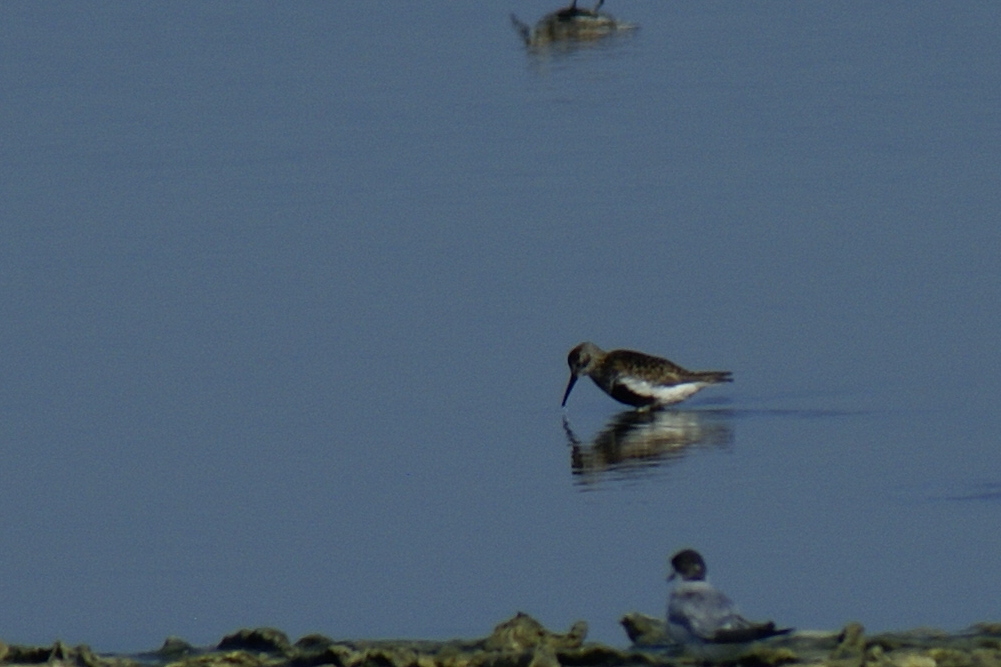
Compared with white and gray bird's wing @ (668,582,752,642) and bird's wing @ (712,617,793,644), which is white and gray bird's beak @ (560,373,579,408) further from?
bird's wing @ (712,617,793,644)

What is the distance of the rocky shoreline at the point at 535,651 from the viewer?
30.7 ft

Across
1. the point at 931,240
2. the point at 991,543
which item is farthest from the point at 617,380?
the point at 991,543

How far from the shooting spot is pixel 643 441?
15.1m

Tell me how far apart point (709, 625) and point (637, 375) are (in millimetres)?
6428

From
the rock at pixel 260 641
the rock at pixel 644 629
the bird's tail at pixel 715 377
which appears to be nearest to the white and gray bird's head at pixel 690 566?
the rock at pixel 644 629

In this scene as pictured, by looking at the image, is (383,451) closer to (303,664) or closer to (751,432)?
(751,432)

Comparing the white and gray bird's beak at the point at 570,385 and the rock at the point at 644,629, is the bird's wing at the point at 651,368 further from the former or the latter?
the rock at the point at 644,629

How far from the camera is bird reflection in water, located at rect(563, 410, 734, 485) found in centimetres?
1417

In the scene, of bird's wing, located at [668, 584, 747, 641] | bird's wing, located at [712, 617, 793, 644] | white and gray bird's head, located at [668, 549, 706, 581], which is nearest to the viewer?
bird's wing, located at [712, 617, 793, 644]

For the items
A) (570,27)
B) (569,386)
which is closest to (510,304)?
(569,386)

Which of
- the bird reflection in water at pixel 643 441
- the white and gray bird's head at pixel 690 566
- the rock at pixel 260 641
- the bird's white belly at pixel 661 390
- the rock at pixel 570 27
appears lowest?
the rock at pixel 260 641

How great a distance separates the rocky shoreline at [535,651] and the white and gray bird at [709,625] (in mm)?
74

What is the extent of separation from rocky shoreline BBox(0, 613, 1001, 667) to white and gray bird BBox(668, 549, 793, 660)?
7 centimetres

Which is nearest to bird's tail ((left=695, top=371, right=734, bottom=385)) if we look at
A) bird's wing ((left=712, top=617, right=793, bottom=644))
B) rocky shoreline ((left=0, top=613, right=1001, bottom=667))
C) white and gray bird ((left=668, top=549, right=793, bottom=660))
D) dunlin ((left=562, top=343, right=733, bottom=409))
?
dunlin ((left=562, top=343, right=733, bottom=409))
